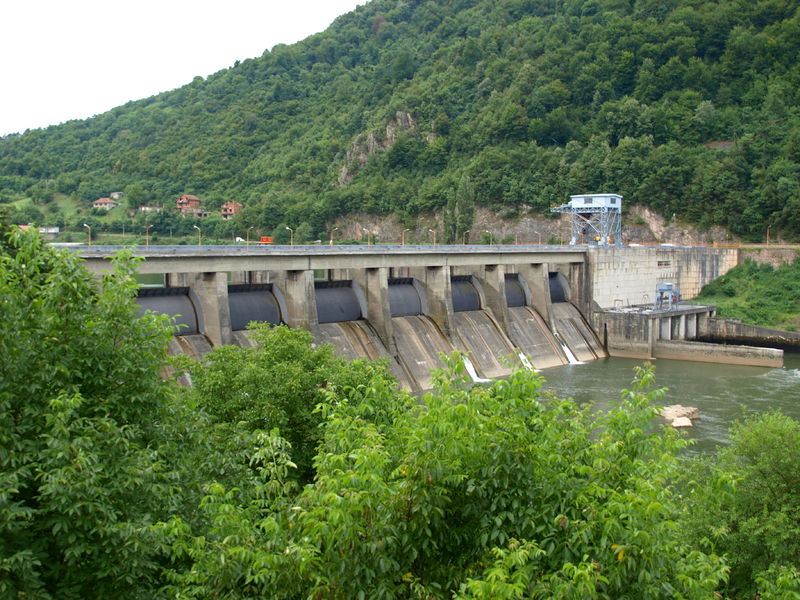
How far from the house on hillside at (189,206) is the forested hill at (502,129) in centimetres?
435

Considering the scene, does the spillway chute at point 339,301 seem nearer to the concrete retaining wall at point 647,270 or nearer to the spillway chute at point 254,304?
the spillway chute at point 254,304

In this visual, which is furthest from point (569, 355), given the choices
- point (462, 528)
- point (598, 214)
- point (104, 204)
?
point (104, 204)

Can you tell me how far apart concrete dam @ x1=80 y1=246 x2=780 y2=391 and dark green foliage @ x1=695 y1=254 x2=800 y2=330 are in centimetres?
571

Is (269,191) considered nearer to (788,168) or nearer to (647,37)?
(647,37)

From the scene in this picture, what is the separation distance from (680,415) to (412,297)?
16658mm

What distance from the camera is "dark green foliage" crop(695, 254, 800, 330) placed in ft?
191

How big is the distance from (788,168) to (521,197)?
92.9 feet

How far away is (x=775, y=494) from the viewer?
15.7 meters

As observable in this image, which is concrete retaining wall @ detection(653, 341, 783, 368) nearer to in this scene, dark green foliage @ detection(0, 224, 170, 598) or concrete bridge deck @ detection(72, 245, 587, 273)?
concrete bridge deck @ detection(72, 245, 587, 273)

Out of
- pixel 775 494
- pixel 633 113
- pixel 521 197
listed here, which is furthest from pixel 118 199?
pixel 775 494

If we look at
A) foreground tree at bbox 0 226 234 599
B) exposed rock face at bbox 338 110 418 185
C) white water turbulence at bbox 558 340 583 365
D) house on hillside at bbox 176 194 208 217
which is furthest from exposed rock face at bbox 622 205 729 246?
foreground tree at bbox 0 226 234 599

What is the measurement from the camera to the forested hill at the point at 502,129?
8431cm

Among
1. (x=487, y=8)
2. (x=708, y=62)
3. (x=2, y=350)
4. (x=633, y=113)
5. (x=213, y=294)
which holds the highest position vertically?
(x=487, y=8)

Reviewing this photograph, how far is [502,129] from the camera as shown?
104m
